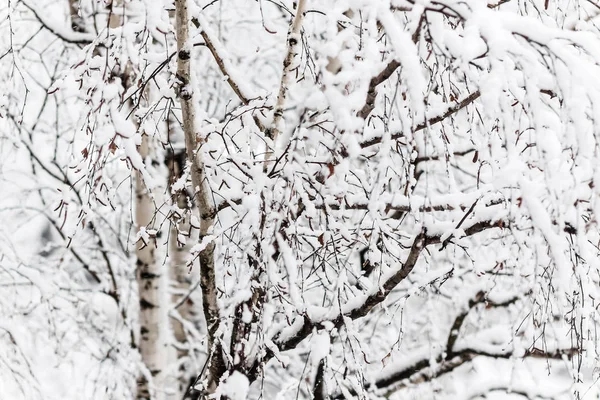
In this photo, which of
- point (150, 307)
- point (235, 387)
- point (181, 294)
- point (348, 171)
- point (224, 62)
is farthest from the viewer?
point (181, 294)

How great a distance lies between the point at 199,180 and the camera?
221 cm

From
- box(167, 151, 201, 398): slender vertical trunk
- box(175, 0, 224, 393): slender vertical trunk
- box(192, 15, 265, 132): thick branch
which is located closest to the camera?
box(175, 0, 224, 393): slender vertical trunk

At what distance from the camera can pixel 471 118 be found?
1.99 m

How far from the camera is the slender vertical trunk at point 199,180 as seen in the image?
2.05 metres

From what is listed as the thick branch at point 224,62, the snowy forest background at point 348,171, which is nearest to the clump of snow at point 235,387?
the snowy forest background at point 348,171

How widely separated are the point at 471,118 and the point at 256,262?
2.81 ft

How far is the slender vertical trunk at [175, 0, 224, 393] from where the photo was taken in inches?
80.6

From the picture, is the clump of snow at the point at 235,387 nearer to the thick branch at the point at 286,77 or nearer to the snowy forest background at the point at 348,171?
the snowy forest background at the point at 348,171

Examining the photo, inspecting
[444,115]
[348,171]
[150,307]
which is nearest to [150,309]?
[150,307]

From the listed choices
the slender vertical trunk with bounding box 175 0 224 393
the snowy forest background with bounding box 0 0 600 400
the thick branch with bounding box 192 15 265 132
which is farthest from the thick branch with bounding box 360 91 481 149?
the slender vertical trunk with bounding box 175 0 224 393

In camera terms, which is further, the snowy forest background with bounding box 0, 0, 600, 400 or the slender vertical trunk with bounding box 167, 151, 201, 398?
the slender vertical trunk with bounding box 167, 151, 201, 398

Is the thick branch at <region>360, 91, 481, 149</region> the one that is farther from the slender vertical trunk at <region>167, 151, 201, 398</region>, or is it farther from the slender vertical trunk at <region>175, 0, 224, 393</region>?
the slender vertical trunk at <region>167, 151, 201, 398</region>

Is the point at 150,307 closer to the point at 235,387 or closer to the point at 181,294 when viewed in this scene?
the point at 181,294

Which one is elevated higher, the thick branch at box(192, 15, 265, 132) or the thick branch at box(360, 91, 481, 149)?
the thick branch at box(192, 15, 265, 132)
